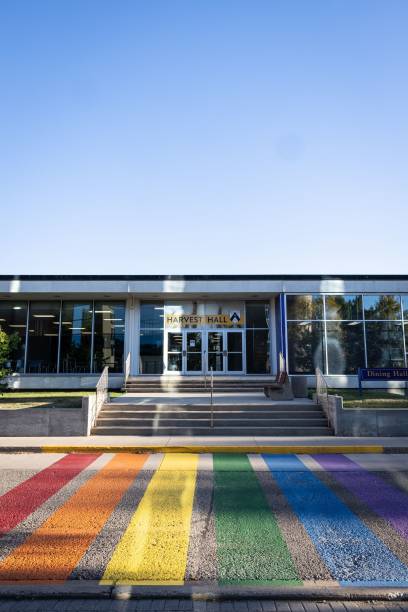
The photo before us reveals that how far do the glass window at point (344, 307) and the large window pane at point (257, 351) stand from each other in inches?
142

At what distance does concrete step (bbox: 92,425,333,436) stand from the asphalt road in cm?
295

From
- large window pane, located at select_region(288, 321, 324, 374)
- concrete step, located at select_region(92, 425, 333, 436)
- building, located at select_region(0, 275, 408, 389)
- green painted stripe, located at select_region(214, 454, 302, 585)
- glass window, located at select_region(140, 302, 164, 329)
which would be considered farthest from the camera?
glass window, located at select_region(140, 302, 164, 329)

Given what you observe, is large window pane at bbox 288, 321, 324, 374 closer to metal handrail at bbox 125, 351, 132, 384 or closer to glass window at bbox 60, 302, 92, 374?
metal handrail at bbox 125, 351, 132, 384

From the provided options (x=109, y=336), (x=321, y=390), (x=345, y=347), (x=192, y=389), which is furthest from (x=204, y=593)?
(x=109, y=336)

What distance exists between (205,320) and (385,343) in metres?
9.18

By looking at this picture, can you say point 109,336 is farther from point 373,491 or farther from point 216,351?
point 373,491

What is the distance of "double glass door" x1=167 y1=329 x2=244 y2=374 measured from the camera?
22625 mm

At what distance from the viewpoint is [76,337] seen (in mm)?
22984

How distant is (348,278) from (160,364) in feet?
34.4

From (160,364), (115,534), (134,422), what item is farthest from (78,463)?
(160,364)

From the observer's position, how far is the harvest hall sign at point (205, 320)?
75.9 feet

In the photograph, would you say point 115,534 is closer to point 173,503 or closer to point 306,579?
point 173,503

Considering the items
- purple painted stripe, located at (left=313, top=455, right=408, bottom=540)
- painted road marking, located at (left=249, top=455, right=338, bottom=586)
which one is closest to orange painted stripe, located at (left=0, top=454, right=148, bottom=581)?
painted road marking, located at (left=249, top=455, right=338, bottom=586)

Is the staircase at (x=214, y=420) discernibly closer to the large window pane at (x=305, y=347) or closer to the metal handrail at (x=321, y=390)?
the metal handrail at (x=321, y=390)
